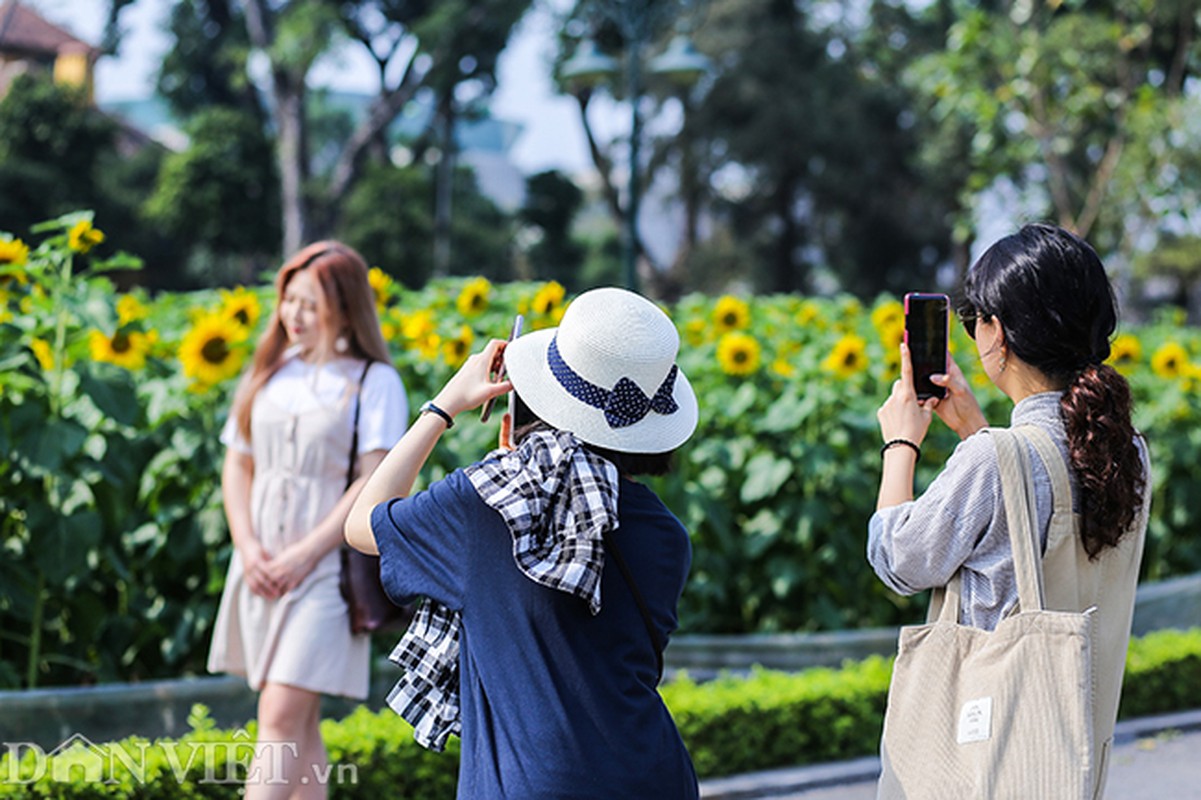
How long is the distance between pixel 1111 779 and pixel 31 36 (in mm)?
45454

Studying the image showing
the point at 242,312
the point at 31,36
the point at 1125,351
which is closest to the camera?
the point at 242,312

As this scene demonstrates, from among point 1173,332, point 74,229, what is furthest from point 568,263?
point 74,229

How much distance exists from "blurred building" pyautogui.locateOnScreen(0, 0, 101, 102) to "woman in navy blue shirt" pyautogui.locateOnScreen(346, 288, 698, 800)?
4314 cm

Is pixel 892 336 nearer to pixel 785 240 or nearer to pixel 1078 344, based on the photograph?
pixel 1078 344

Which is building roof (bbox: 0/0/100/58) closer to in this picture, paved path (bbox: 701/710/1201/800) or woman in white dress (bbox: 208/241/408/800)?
paved path (bbox: 701/710/1201/800)

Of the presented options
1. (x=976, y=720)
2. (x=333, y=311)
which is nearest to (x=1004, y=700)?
(x=976, y=720)

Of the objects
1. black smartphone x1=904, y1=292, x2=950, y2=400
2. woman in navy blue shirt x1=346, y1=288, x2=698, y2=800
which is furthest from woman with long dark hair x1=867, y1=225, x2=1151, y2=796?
woman in navy blue shirt x1=346, y1=288, x2=698, y2=800

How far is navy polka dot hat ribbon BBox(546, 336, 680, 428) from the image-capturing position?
229cm

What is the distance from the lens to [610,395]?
90.4 inches

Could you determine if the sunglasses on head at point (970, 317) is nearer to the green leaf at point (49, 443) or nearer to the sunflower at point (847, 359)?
the green leaf at point (49, 443)

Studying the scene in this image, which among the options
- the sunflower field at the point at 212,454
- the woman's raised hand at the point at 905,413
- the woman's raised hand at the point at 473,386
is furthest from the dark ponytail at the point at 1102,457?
the sunflower field at the point at 212,454

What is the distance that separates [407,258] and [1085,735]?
3650cm

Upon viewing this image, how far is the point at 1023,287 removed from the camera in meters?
2.36

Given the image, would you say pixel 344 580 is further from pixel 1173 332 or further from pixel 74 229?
pixel 1173 332
